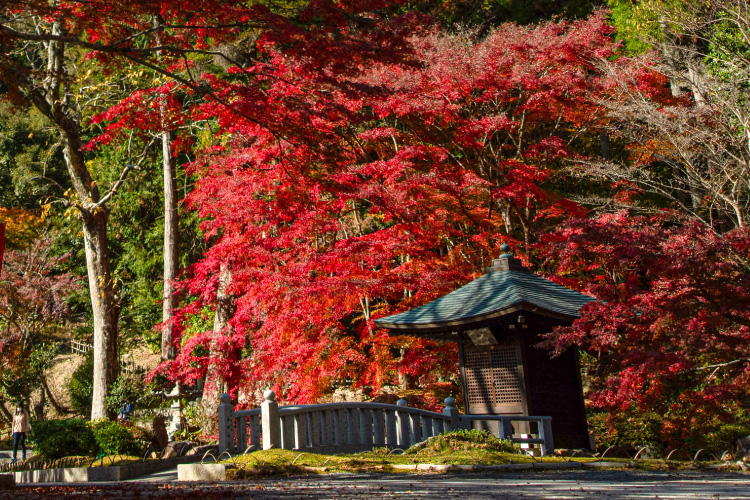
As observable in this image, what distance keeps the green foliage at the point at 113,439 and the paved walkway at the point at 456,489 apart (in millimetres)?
4865

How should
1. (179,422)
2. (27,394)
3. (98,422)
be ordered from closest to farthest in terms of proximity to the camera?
(98,422), (179,422), (27,394)

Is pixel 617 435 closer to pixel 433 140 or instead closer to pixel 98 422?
pixel 433 140

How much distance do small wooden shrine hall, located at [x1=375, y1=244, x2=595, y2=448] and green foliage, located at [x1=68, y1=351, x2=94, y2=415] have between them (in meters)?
12.6

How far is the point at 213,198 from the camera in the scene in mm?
12672

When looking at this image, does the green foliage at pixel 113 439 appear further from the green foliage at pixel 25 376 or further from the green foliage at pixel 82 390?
the green foliage at pixel 25 376

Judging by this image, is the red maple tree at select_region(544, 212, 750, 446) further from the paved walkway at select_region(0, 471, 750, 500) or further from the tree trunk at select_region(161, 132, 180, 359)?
the tree trunk at select_region(161, 132, 180, 359)

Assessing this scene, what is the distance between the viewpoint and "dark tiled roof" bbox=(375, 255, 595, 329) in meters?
8.78

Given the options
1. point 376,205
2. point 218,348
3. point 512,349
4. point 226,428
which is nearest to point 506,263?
point 512,349

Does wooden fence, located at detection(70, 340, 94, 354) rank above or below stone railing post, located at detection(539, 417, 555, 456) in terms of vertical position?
above

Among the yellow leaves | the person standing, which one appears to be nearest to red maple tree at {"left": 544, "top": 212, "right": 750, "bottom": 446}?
the person standing

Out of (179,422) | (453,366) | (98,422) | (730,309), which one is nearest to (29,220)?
(179,422)

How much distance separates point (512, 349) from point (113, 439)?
621cm

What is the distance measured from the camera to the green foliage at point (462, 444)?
7465 millimetres

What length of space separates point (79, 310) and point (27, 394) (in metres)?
7.93
